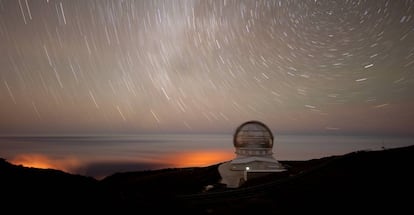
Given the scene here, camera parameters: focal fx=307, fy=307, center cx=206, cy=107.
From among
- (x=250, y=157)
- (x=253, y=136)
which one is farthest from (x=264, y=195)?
(x=253, y=136)

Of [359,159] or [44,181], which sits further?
[359,159]

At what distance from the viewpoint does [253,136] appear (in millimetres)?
33500

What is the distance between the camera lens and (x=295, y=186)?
20.0 m

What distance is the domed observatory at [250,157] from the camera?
30312 mm

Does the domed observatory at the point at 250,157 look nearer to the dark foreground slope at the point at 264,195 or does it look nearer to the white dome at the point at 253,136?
the white dome at the point at 253,136

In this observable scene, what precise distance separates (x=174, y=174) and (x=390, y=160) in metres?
24.2

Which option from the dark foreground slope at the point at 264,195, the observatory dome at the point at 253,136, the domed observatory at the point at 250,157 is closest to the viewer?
the dark foreground slope at the point at 264,195

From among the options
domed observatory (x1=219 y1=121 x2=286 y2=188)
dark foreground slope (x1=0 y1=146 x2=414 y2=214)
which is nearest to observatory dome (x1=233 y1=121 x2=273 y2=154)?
domed observatory (x1=219 y1=121 x2=286 y2=188)

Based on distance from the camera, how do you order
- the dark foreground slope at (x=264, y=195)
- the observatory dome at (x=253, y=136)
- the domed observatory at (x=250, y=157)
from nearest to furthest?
the dark foreground slope at (x=264, y=195) < the domed observatory at (x=250, y=157) < the observatory dome at (x=253, y=136)

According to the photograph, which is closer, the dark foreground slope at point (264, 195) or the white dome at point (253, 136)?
the dark foreground slope at point (264, 195)

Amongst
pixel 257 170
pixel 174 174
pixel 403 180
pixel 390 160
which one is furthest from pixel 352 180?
pixel 174 174

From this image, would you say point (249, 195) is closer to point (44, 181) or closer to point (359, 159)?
point (359, 159)

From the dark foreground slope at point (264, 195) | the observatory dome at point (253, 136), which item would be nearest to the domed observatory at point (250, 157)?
the observatory dome at point (253, 136)

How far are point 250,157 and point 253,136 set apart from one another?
259 cm
